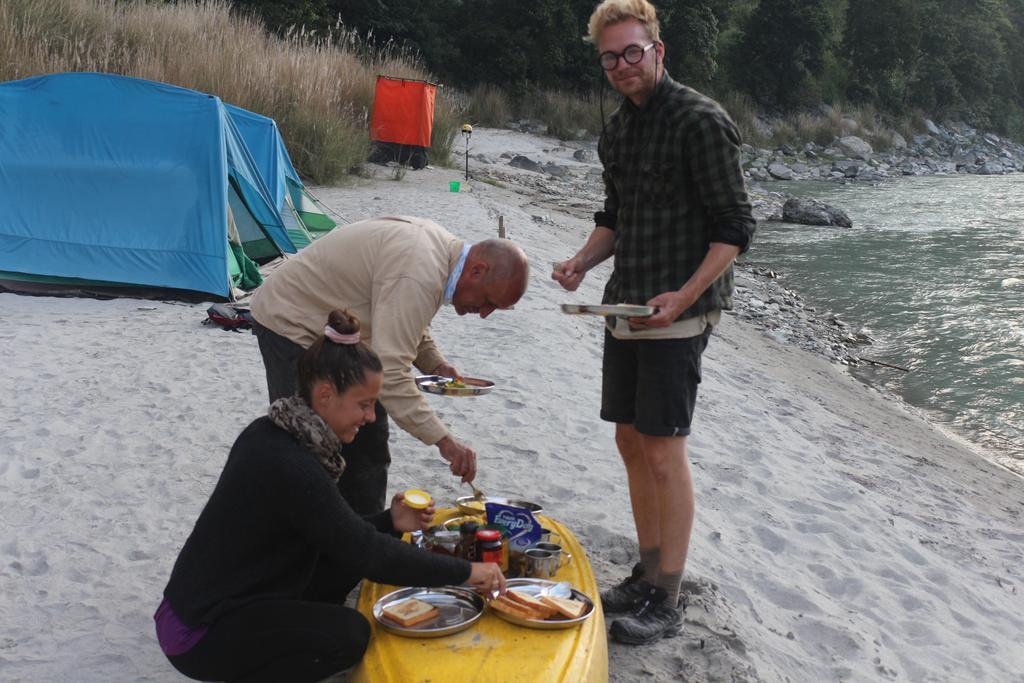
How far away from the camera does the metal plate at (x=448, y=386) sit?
341 cm

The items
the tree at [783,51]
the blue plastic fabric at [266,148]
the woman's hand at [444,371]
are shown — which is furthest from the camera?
the tree at [783,51]

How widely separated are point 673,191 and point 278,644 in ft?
6.00

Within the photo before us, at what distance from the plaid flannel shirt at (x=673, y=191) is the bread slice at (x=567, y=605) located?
97 centimetres

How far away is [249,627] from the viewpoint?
2545 mm

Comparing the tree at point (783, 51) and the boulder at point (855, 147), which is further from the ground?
the tree at point (783, 51)

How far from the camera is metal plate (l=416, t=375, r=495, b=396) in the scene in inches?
134

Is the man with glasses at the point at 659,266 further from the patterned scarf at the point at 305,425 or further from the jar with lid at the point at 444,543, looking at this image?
the patterned scarf at the point at 305,425

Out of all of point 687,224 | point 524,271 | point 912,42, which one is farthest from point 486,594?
point 912,42

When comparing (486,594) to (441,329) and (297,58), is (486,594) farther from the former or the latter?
(297,58)

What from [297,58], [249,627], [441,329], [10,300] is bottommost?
[10,300]

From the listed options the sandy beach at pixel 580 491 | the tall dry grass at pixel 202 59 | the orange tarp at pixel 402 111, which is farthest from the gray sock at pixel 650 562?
the orange tarp at pixel 402 111

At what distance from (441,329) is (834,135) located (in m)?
34.5

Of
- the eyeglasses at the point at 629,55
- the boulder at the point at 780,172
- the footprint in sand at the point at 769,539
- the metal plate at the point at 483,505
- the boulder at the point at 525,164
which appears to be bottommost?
the boulder at the point at 525,164

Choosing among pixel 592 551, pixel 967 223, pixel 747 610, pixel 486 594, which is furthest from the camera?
pixel 967 223
